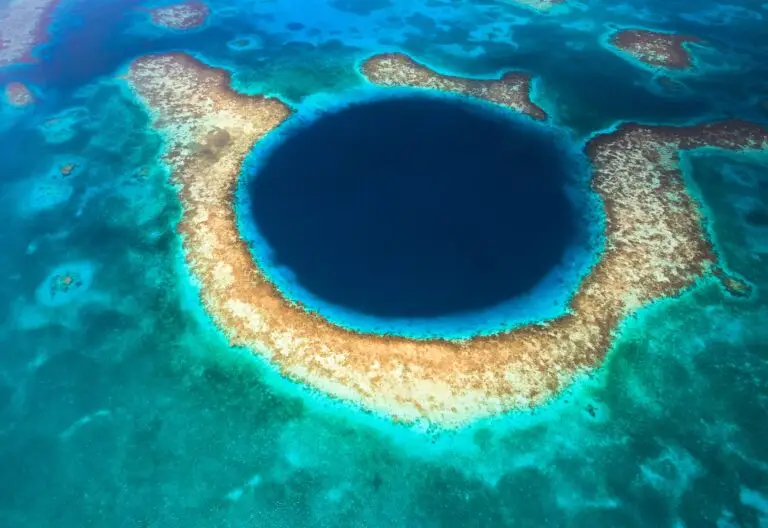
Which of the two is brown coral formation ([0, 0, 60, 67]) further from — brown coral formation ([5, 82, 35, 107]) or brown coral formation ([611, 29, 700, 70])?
brown coral formation ([611, 29, 700, 70])

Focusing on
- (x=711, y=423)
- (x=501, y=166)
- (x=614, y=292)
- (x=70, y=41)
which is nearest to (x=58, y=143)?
(x=70, y=41)

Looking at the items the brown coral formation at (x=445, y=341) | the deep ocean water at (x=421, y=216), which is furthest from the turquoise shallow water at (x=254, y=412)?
the deep ocean water at (x=421, y=216)

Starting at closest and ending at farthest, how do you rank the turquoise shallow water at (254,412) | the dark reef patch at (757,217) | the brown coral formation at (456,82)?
the turquoise shallow water at (254,412) < the dark reef patch at (757,217) < the brown coral formation at (456,82)

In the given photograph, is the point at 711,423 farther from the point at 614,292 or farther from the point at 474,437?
the point at 474,437

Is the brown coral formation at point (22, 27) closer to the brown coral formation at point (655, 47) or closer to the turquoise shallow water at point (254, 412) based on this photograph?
the turquoise shallow water at point (254, 412)

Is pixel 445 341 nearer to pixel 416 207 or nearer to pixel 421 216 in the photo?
pixel 421 216

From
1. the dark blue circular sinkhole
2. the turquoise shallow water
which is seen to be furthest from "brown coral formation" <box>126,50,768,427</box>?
the dark blue circular sinkhole
